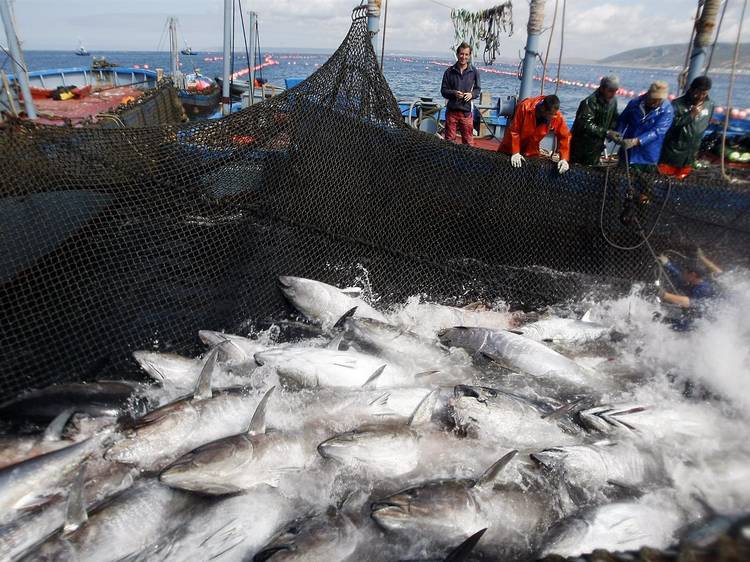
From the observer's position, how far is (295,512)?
3.14m

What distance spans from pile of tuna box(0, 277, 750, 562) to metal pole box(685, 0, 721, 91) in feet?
21.9

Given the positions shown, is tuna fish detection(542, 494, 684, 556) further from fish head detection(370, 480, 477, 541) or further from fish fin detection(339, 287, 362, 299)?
fish fin detection(339, 287, 362, 299)

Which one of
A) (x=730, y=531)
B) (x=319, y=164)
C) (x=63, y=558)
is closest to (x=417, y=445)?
(x=730, y=531)

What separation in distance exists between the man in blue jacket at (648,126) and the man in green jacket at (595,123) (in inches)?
10.7

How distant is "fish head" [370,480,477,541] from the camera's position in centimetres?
291

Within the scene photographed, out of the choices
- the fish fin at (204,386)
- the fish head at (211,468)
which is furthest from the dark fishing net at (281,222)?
the fish head at (211,468)

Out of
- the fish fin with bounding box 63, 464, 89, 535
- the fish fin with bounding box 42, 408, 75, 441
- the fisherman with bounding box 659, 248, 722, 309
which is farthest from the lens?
the fisherman with bounding box 659, 248, 722, 309

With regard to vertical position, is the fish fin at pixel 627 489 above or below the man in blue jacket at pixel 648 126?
below

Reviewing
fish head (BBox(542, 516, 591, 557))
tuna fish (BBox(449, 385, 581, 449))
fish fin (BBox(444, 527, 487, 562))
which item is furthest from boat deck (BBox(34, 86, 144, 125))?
fish head (BBox(542, 516, 591, 557))

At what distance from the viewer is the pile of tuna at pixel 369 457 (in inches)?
115

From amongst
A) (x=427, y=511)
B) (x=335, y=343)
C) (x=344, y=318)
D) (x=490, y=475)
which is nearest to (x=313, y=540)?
(x=427, y=511)

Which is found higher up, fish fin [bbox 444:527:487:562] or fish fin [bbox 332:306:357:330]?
→ fish fin [bbox 332:306:357:330]

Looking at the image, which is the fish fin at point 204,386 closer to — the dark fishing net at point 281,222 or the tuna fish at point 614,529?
the dark fishing net at point 281,222

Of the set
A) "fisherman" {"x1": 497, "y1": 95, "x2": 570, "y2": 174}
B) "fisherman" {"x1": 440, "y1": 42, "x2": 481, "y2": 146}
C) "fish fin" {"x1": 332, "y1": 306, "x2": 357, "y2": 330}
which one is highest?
"fisherman" {"x1": 440, "y1": 42, "x2": 481, "y2": 146}
